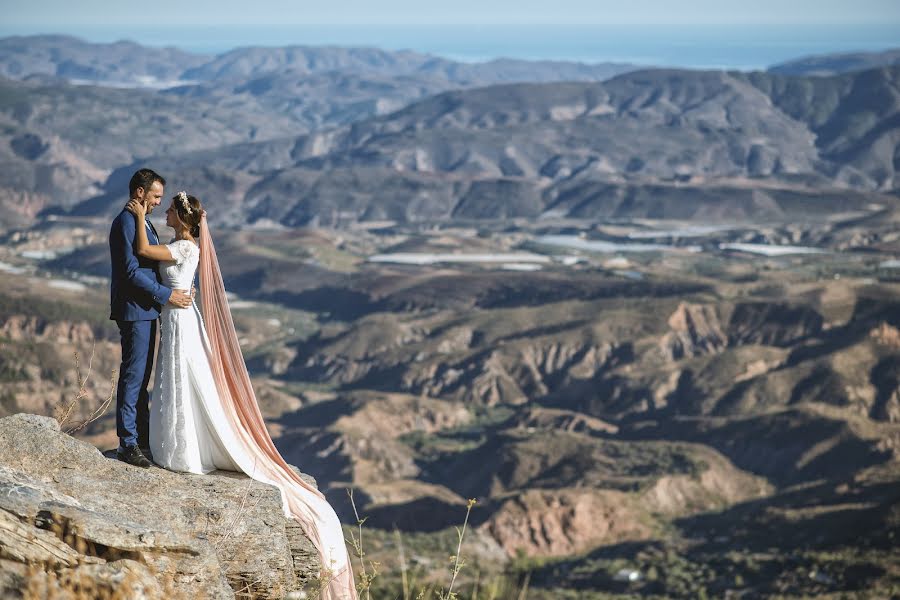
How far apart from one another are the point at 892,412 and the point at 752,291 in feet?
152

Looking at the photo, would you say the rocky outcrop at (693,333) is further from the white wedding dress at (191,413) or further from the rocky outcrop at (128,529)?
the rocky outcrop at (128,529)

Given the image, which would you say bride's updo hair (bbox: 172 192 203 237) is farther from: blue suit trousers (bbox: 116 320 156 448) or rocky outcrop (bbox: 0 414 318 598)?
rocky outcrop (bbox: 0 414 318 598)

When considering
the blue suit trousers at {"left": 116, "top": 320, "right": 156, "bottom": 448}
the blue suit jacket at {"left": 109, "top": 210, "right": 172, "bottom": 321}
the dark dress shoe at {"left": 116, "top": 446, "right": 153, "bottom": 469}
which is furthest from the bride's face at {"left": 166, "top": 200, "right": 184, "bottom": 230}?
the dark dress shoe at {"left": 116, "top": 446, "right": 153, "bottom": 469}

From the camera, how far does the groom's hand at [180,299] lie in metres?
14.9

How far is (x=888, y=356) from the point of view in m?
135

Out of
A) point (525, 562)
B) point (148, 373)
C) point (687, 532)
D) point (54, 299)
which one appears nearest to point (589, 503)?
point (687, 532)

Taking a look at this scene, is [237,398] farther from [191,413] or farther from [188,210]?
[188,210]

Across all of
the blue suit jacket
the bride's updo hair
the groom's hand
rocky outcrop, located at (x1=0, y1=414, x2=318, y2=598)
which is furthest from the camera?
the bride's updo hair

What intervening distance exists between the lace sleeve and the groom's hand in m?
0.33

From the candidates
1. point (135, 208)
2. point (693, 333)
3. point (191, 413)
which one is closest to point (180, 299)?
point (135, 208)

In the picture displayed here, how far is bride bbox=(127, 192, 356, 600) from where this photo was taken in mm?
14891

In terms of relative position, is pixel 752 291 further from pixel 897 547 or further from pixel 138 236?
pixel 138 236

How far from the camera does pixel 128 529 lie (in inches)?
436

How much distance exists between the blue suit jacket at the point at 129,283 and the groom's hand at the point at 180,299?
5 cm
